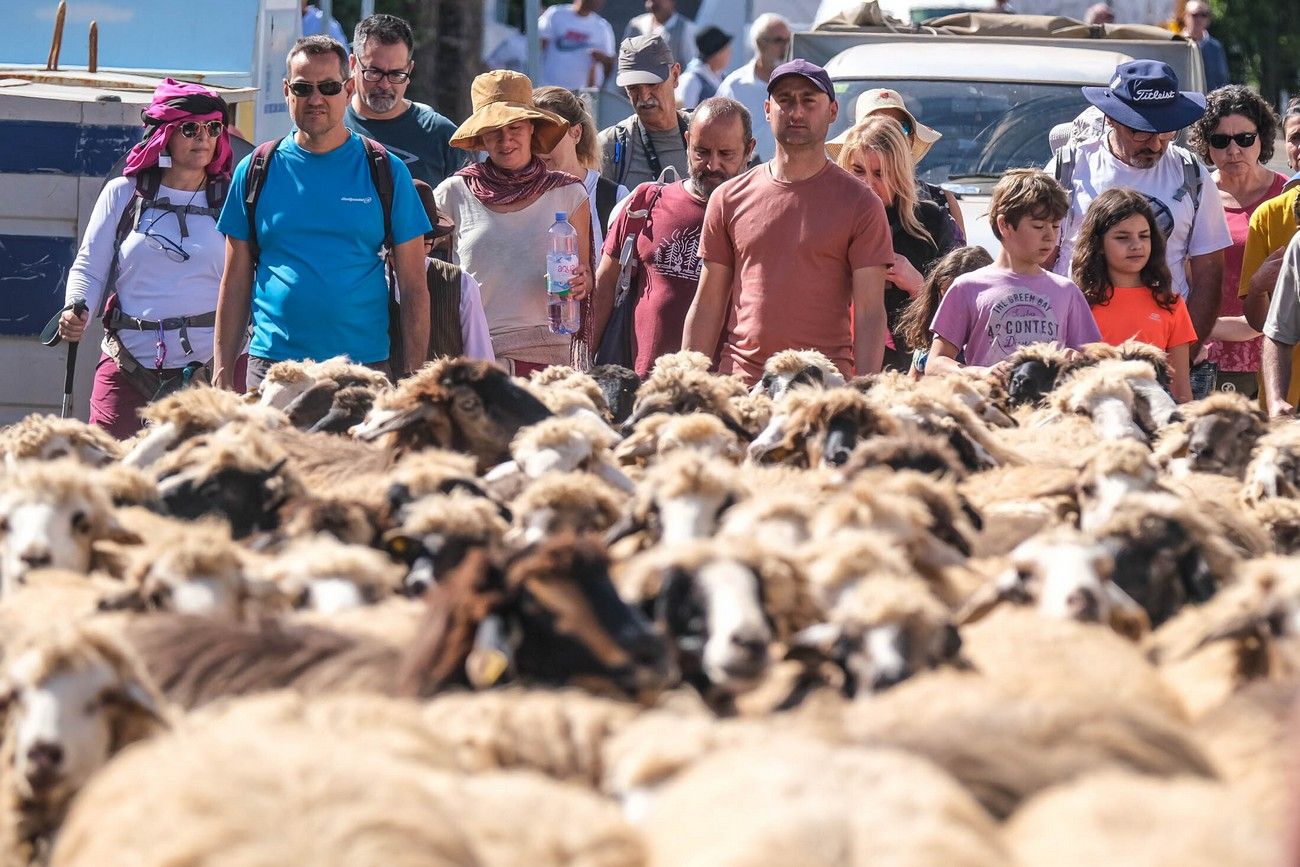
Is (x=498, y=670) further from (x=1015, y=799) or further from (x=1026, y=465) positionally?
(x=1026, y=465)

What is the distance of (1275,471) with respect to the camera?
585 centimetres

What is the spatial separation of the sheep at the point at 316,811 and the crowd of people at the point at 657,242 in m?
4.34

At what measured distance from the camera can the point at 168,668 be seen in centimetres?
379

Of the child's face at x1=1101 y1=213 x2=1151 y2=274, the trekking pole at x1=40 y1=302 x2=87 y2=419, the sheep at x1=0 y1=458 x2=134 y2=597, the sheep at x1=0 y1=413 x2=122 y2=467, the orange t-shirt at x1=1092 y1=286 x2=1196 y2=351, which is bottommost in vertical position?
the trekking pole at x1=40 y1=302 x2=87 y2=419

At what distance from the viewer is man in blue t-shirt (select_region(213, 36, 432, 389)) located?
7129mm

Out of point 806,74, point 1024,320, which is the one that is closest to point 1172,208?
point 1024,320

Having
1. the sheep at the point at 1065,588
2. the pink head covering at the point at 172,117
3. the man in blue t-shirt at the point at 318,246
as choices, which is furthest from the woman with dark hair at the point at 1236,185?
the sheep at the point at 1065,588

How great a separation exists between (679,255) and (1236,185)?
10.3 ft

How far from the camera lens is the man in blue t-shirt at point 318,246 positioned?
7129 mm

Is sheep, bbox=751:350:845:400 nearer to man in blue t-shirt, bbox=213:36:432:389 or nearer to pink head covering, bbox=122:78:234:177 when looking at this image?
man in blue t-shirt, bbox=213:36:432:389

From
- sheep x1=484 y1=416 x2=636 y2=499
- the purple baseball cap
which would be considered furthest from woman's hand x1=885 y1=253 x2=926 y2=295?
sheep x1=484 y1=416 x2=636 y2=499

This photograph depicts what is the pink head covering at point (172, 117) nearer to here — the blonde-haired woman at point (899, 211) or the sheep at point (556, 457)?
the blonde-haired woman at point (899, 211)

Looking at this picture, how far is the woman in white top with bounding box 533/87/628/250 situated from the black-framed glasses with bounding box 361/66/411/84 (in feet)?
2.13

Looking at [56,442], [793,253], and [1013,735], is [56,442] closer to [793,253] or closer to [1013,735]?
[793,253]
